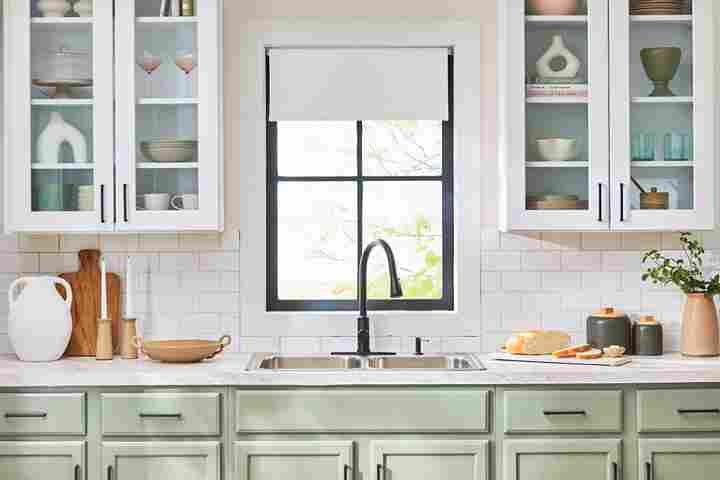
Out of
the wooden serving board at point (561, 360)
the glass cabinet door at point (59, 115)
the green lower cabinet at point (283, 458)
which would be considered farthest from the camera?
the glass cabinet door at point (59, 115)

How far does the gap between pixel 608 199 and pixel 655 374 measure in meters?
0.71

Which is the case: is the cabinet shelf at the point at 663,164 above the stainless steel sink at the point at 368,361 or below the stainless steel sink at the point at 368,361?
above

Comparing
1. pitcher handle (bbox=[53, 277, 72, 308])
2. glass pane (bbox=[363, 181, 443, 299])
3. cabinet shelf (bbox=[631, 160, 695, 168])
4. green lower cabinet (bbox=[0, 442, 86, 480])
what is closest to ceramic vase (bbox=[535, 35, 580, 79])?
cabinet shelf (bbox=[631, 160, 695, 168])

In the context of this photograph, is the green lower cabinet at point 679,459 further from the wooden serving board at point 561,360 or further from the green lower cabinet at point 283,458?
the green lower cabinet at point 283,458

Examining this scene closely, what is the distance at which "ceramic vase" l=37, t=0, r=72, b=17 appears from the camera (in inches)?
157

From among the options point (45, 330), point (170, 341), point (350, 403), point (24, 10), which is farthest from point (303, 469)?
point (24, 10)

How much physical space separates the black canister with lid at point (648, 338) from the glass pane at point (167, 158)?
1.78 m

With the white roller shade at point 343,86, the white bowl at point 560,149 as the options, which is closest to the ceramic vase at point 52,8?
the white roller shade at point 343,86

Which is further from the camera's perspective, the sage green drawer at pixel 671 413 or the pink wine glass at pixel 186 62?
the pink wine glass at pixel 186 62

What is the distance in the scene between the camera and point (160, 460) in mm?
3639

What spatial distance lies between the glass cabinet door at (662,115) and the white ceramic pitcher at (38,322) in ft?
7.05

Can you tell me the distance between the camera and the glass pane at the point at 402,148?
14.6ft

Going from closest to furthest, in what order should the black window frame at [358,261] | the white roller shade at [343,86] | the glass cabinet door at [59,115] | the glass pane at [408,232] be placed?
the glass cabinet door at [59,115], the white roller shade at [343,86], the black window frame at [358,261], the glass pane at [408,232]

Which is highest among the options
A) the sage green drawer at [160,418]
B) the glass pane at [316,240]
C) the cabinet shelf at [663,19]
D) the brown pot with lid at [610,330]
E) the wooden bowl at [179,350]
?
the cabinet shelf at [663,19]
